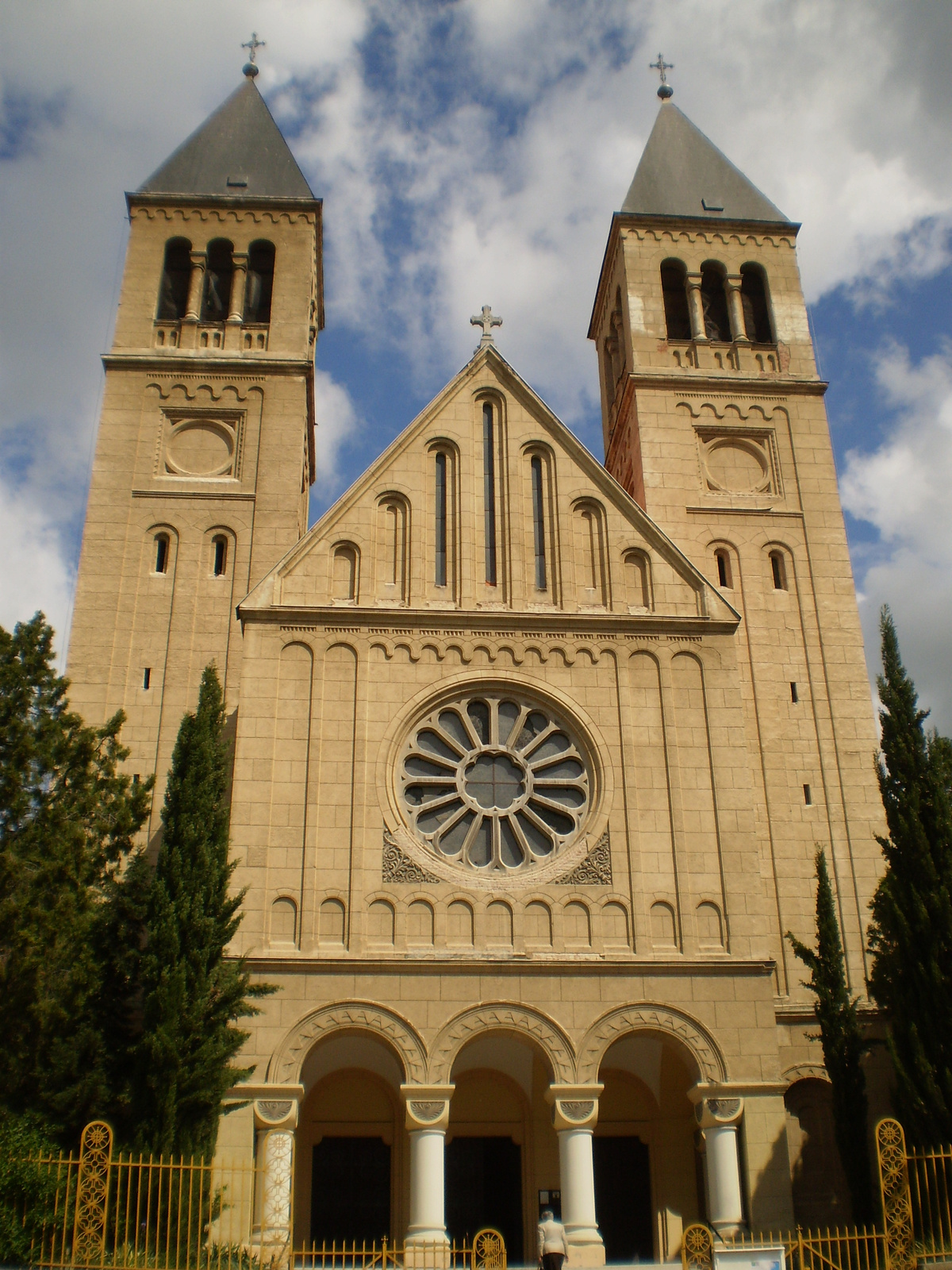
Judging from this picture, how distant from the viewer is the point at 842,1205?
19141 millimetres

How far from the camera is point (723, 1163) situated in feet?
57.8

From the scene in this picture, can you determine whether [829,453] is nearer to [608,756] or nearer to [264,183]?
[608,756]

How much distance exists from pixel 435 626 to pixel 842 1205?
11.4 m

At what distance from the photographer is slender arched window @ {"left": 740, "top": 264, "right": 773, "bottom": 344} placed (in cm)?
2917

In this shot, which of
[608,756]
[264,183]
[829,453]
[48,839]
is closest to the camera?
[48,839]

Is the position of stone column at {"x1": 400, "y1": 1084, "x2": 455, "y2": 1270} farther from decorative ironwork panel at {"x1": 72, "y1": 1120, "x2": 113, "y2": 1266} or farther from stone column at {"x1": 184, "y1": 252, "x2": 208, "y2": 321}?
stone column at {"x1": 184, "y1": 252, "x2": 208, "y2": 321}

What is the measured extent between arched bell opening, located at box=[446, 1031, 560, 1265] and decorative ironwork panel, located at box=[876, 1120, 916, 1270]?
248 inches

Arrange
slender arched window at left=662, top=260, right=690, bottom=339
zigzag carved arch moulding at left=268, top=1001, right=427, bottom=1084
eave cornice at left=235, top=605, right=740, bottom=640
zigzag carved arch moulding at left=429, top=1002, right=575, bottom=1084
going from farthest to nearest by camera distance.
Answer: slender arched window at left=662, top=260, right=690, bottom=339
eave cornice at left=235, top=605, right=740, bottom=640
zigzag carved arch moulding at left=429, top=1002, right=575, bottom=1084
zigzag carved arch moulding at left=268, top=1001, right=427, bottom=1084

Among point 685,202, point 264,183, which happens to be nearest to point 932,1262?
point 685,202

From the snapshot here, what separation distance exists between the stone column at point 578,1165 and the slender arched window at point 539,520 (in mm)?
8772

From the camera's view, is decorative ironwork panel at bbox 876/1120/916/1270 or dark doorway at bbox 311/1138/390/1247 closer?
decorative ironwork panel at bbox 876/1120/916/1270

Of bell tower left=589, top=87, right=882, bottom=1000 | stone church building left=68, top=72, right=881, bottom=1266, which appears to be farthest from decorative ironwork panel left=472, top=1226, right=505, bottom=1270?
bell tower left=589, top=87, right=882, bottom=1000

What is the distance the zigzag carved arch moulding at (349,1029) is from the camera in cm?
1753

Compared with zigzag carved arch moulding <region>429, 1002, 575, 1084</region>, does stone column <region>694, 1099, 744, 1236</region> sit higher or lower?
lower
